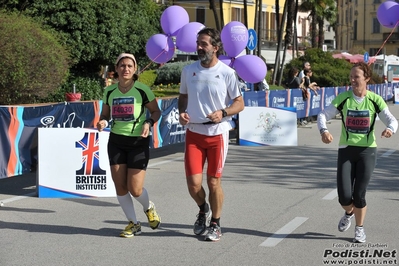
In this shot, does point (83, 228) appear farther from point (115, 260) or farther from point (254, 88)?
point (254, 88)

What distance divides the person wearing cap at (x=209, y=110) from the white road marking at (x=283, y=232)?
51 cm

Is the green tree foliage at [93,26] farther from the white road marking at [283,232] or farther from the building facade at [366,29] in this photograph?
the building facade at [366,29]

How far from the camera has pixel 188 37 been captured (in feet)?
48.7

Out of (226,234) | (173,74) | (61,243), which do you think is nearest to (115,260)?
(61,243)

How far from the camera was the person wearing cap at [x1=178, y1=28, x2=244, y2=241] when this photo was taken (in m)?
7.37

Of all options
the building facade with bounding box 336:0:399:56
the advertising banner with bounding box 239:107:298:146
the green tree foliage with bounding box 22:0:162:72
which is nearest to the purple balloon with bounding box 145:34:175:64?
the advertising banner with bounding box 239:107:298:146

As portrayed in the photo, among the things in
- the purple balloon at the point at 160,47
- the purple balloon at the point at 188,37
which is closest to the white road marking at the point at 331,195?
the purple balloon at the point at 188,37

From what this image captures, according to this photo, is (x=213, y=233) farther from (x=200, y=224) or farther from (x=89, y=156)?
(x=89, y=156)

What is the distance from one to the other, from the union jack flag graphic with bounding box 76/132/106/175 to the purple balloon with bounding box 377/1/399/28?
6.56 meters

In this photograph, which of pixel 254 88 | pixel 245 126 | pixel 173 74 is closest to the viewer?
pixel 245 126

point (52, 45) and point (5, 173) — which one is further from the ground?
point (52, 45)

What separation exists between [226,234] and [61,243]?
66.6 inches

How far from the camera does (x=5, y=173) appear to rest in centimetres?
1045

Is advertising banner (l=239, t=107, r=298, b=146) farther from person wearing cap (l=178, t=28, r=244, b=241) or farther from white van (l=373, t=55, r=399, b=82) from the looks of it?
white van (l=373, t=55, r=399, b=82)
